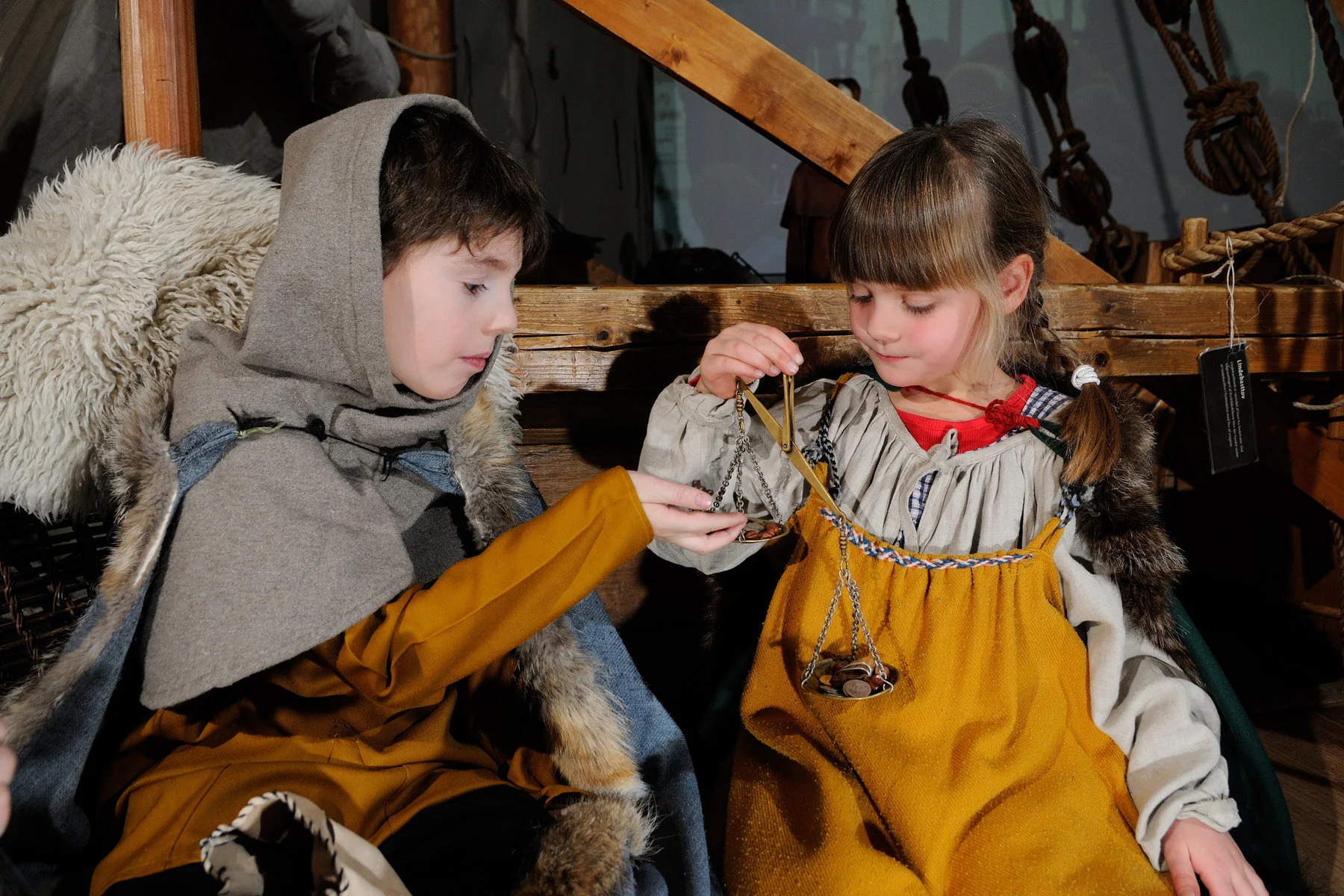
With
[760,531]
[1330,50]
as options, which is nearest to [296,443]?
[760,531]

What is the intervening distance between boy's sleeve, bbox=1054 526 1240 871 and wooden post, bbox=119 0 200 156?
60.8 inches

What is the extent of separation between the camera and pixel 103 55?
2.18 m

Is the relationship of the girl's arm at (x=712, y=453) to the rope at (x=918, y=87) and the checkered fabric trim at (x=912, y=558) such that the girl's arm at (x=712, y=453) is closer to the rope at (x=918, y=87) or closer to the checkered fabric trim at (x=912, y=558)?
the checkered fabric trim at (x=912, y=558)

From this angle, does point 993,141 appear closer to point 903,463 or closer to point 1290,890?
point 903,463

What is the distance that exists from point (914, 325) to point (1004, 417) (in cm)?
22

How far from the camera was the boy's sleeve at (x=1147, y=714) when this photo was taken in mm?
1119

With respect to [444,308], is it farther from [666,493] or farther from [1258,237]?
[1258,237]

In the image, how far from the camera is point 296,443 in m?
1.09

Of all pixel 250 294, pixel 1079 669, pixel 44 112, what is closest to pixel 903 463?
pixel 1079 669

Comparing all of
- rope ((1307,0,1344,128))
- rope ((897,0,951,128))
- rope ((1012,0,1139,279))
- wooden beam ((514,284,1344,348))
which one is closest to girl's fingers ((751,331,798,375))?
wooden beam ((514,284,1344,348))

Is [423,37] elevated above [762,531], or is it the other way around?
[423,37]

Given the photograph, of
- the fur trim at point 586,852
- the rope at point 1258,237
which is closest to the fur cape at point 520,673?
the fur trim at point 586,852

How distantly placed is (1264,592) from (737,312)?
1.91 meters

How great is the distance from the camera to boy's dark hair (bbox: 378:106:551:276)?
1138 millimetres
